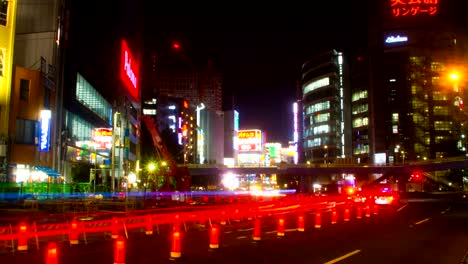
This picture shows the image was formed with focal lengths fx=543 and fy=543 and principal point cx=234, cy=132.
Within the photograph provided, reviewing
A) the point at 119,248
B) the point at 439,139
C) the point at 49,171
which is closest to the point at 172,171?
the point at 49,171

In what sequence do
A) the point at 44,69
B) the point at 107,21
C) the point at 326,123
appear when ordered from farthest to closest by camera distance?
the point at 326,123 < the point at 107,21 < the point at 44,69

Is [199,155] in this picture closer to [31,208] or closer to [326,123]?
[326,123]

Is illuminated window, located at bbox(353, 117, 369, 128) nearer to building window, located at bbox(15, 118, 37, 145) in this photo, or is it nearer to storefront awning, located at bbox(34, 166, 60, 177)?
storefront awning, located at bbox(34, 166, 60, 177)

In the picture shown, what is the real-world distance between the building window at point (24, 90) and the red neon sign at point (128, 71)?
7.87 metres

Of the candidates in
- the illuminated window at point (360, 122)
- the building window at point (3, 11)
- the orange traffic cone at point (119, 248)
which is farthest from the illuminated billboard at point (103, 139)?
the illuminated window at point (360, 122)

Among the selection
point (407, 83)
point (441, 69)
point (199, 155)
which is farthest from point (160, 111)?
point (441, 69)

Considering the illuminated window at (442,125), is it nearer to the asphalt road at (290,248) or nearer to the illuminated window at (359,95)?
the illuminated window at (359,95)

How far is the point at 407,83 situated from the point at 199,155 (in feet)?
237

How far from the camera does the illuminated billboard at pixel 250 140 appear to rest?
9588cm

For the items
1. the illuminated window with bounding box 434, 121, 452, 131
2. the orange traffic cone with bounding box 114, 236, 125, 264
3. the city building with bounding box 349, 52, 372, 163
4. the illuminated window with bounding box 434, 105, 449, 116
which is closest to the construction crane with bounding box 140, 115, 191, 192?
the orange traffic cone with bounding box 114, 236, 125, 264

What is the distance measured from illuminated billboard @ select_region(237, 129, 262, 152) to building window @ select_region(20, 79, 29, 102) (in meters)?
54.1

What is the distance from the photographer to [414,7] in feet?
511

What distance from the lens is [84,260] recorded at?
1440cm

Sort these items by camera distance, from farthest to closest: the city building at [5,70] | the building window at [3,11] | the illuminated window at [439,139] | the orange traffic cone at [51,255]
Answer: the illuminated window at [439,139] < the building window at [3,11] < the city building at [5,70] < the orange traffic cone at [51,255]
